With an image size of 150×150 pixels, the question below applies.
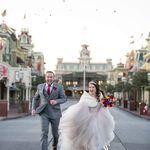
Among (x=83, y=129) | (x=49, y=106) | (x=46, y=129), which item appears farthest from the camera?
(x=49, y=106)

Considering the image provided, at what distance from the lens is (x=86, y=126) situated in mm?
10312

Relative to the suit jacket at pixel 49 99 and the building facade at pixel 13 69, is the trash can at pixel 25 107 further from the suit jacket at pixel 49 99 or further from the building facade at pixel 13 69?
the suit jacket at pixel 49 99

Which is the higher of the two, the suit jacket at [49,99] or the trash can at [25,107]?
the suit jacket at [49,99]

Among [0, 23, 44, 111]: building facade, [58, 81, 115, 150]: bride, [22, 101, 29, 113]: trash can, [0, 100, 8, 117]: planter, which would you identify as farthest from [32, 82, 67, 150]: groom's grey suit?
[22, 101, 29, 113]: trash can

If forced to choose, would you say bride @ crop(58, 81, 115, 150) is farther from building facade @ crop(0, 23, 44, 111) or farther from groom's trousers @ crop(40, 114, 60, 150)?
building facade @ crop(0, 23, 44, 111)

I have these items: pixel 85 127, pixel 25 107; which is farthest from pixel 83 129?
pixel 25 107

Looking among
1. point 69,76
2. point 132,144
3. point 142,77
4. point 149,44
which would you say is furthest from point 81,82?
point 132,144

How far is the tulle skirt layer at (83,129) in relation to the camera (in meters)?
10.2

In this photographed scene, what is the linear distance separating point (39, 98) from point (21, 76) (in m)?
35.9

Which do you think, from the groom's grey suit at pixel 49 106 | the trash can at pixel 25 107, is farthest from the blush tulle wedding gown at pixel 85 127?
the trash can at pixel 25 107

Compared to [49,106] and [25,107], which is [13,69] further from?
[49,106]

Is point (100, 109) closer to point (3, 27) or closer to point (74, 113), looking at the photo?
point (74, 113)

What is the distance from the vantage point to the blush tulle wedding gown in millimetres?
10250

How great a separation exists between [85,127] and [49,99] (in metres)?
1.36
